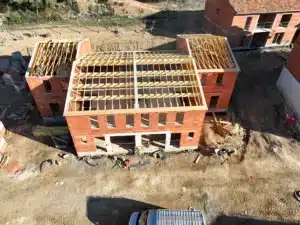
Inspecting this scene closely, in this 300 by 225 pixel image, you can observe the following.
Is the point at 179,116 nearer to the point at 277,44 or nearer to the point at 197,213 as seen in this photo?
the point at 197,213

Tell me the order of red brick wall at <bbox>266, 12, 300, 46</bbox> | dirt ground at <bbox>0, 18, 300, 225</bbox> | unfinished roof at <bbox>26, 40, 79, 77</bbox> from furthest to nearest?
red brick wall at <bbox>266, 12, 300, 46</bbox> < unfinished roof at <bbox>26, 40, 79, 77</bbox> < dirt ground at <bbox>0, 18, 300, 225</bbox>

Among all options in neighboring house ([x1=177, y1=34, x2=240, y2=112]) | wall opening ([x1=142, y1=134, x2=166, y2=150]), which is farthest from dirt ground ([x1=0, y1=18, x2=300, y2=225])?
neighboring house ([x1=177, y1=34, x2=240, y2=112])

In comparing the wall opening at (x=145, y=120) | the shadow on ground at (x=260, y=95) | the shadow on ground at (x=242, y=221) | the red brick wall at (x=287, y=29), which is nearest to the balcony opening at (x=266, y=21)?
the red brick wall at (x=287, y=29)

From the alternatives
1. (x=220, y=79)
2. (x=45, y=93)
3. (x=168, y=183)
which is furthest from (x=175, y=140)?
(x=45, y=93)

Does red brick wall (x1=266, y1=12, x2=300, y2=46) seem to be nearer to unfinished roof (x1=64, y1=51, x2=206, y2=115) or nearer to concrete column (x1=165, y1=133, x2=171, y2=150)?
unfinished roof (x1=64, y1=51, x2=206, y2=115)

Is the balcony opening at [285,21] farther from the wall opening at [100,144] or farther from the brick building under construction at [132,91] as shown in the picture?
the wall opening at [100,144]

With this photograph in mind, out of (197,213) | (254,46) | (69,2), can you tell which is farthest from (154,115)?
(69,2)

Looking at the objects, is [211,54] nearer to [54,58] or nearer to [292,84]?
[292,84]
